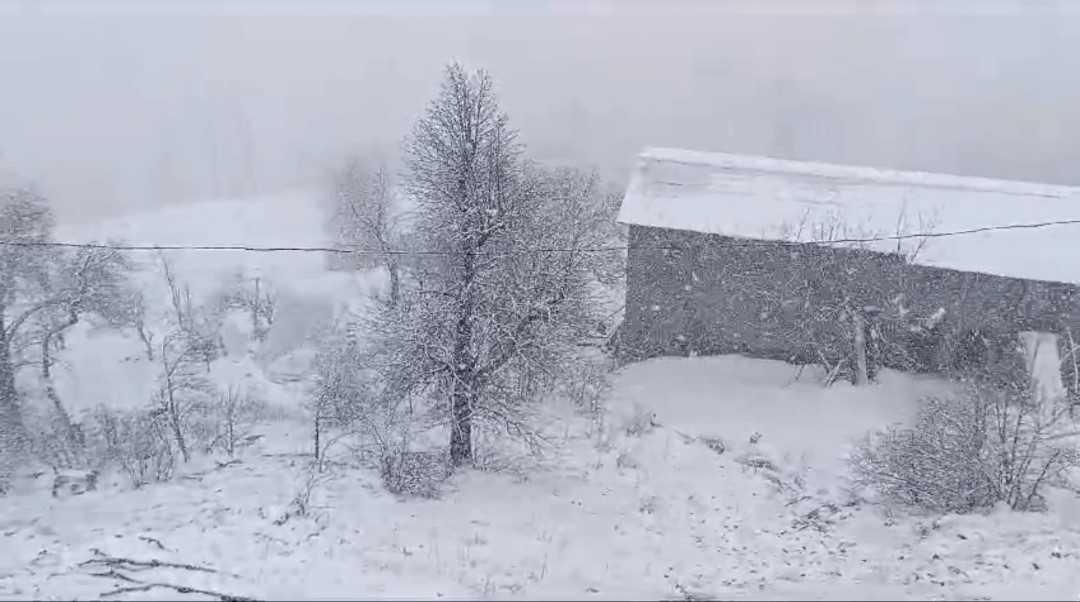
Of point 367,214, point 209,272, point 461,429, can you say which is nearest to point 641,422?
point 461,429

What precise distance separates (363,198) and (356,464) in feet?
81.5

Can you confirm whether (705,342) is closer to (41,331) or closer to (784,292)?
(784,292)

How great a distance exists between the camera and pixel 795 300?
2197cm

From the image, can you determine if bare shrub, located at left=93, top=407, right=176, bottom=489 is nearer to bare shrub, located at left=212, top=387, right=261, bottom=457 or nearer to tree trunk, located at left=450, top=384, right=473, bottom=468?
bare shrub, located at left=212, top=387, right=261, bottom=457

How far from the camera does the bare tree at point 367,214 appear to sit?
34.8 m

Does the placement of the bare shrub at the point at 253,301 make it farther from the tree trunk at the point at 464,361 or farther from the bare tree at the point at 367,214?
the tree trunk at the point at 464,361

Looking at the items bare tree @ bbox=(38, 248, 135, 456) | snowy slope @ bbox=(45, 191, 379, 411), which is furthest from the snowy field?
snowy slope @ bbox=(45, 191, 379, 411)

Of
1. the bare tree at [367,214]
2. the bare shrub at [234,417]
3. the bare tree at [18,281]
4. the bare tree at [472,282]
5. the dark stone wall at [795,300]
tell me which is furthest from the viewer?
the bare tree at [367,214]

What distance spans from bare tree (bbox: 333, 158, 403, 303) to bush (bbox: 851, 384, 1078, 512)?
60.4 ft

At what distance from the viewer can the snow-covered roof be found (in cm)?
2108

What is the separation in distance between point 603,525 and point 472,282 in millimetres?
4761

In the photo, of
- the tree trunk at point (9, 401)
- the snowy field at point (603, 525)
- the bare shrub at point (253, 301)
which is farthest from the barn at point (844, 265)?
the bare shrub at point (253, 301)

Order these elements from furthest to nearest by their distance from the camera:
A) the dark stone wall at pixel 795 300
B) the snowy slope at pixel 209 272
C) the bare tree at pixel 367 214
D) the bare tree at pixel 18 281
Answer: the bare tree at pixel 367 214 → the snowy slope at pixel 209 272 → the bare tree at pixel 18 281 → the dark stone wall at pixel 795 300

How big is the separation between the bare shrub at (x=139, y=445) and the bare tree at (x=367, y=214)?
32.0 ft
